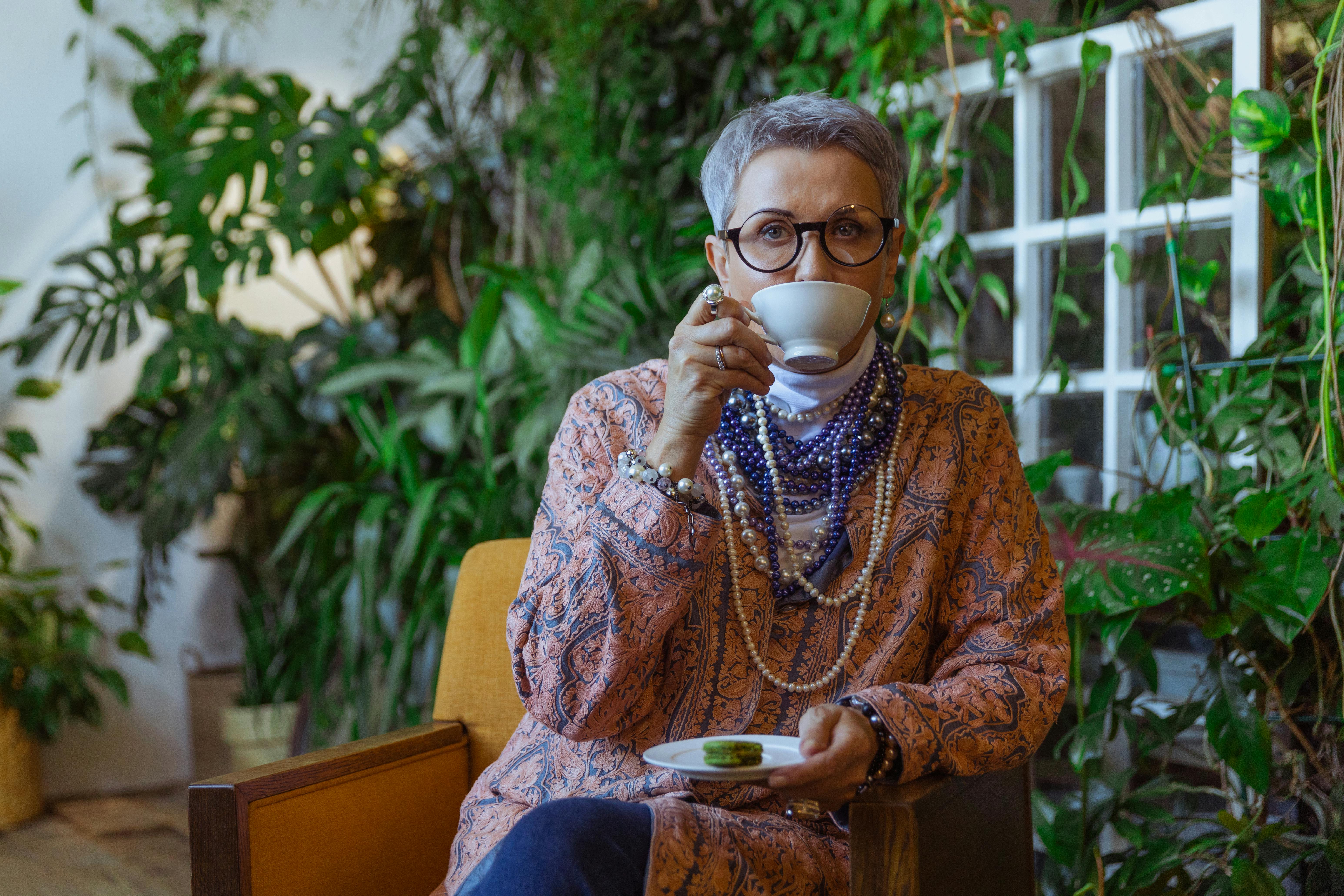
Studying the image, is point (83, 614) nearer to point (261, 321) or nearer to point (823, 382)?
point (261, 321)

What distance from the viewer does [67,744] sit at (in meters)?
3.11

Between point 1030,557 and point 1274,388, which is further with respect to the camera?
point 1274,388

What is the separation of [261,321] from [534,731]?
2.72 metres

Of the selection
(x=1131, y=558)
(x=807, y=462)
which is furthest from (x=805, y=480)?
(x=1131, y=558)

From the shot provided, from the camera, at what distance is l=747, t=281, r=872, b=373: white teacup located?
0.91 m

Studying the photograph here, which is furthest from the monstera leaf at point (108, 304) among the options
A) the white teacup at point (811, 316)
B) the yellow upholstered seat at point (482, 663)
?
the white teacup at point (811, 316)

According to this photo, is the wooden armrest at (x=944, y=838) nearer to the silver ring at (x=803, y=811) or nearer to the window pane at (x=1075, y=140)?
the silver ring at (x=803, y=811)

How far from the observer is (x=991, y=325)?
2.10 m

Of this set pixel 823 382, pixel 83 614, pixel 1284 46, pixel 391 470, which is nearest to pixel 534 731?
pixel 823 382

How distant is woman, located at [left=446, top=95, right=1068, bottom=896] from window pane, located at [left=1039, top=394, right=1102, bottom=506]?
83 cm

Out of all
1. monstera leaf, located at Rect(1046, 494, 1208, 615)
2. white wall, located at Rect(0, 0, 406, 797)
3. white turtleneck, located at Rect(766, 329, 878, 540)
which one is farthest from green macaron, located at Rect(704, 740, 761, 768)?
white wall, located at Rect(0, 0, 406, 797)

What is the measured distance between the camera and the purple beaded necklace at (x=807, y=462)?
114 cm

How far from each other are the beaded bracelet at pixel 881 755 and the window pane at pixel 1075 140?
1328mm

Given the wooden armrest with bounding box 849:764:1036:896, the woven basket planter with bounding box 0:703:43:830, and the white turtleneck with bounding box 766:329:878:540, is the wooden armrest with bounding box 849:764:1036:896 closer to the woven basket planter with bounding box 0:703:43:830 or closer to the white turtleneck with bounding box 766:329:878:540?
the white turtleneck with bounding box 766:329:878:540
